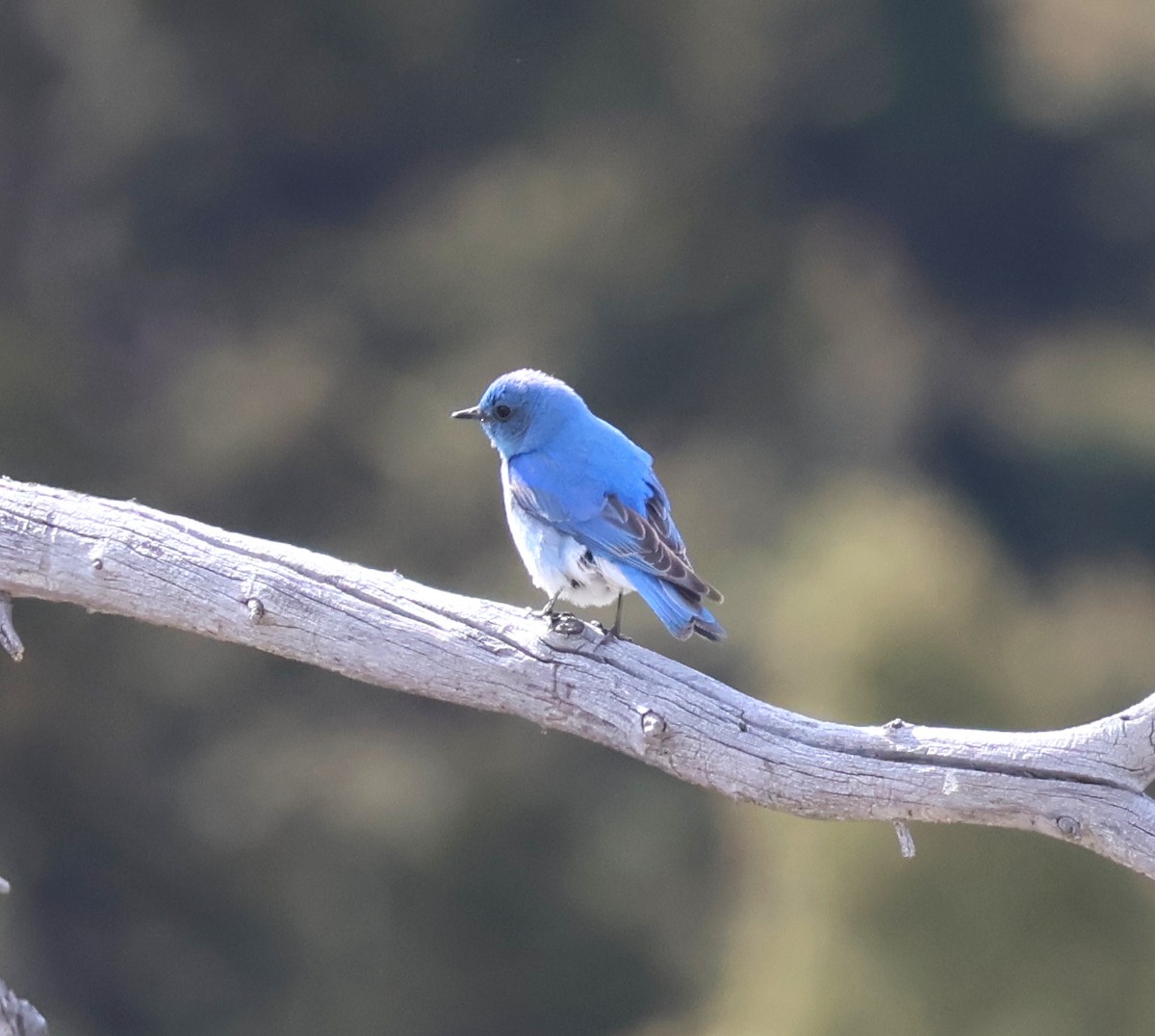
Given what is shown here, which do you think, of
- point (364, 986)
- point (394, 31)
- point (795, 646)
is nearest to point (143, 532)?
point (795, 646)

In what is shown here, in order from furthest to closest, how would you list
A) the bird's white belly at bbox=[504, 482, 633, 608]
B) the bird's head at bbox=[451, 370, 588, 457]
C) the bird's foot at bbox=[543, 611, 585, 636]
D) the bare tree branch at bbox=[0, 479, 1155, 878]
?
the bird's head at bbox=[451, 370, 588, 457] < the bird's white belly at bbox=[504, 482, 633, 608] < the bird's foot at bbox=[543, 611, 585, 636] < the bare tree branch at bbox=[0, 479, 1155, 878]

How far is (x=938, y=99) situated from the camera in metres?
16.7

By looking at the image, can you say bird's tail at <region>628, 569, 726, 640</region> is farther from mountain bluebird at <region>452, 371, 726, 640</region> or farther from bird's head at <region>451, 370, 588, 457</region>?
bird's head at <region>451, 370, 588, 457</region>

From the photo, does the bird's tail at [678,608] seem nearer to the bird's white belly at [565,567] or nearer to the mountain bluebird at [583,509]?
the mountain bluebird at [583,509]

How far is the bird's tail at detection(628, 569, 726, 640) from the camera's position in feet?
15.5

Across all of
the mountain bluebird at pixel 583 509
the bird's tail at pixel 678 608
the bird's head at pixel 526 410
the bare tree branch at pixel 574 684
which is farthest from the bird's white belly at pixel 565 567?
the bare tree branch at pixel 574 684

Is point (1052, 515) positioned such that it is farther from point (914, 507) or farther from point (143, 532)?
point (143, 532)

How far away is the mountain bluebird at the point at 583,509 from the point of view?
4.86 metres

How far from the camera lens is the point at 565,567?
517 centimetres

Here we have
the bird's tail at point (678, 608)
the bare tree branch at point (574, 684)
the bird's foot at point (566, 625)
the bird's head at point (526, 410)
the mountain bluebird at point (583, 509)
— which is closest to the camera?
the bare tree branch at point (574, 684)

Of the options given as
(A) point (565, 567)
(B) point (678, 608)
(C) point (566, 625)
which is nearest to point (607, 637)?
(C) point (566, 625)

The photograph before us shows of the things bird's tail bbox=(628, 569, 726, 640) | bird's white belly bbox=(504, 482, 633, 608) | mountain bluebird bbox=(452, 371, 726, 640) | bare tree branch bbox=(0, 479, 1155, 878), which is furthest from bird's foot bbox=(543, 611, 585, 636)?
bird's white belly bbox=(504, 482, 633, 608)

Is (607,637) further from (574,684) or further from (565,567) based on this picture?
(565,567)

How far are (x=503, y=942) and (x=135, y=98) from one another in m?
7.58
